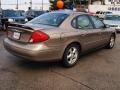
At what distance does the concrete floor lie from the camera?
4.67 metres

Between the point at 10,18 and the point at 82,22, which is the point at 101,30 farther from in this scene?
the point at 10,18

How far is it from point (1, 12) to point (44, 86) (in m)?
12.5

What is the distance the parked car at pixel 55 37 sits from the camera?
515 cm

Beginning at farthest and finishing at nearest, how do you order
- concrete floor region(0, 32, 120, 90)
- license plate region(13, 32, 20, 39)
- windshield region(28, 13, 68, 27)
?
windshield region(28, 13, 68, 27) → license plate region(13, 32, 20, 39) → concrete floor region(0, 32, 120, 90)

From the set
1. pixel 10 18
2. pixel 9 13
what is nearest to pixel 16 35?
pixel 10 18

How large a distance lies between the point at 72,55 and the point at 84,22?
3.86ft

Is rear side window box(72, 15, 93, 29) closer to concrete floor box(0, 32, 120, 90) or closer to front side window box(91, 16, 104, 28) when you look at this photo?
front side window box(91, 16, 104, 28)

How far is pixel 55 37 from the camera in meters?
5.32

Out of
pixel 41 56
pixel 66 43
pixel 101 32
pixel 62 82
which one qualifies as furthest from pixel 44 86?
pixel 101 32

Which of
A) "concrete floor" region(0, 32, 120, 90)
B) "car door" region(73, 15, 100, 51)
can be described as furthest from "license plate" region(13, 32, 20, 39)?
"car door" region(73, 15, 100, 51)

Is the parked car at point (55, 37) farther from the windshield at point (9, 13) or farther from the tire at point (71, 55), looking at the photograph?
the windshield at point (9, 13)

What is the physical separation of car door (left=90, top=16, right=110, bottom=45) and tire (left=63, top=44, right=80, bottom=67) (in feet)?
4.10

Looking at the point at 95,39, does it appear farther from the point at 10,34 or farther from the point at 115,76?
the point at 10,34

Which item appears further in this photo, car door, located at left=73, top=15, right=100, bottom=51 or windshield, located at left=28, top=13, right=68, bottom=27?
car door, located at left=73, top=15, right=100, bottom=51
